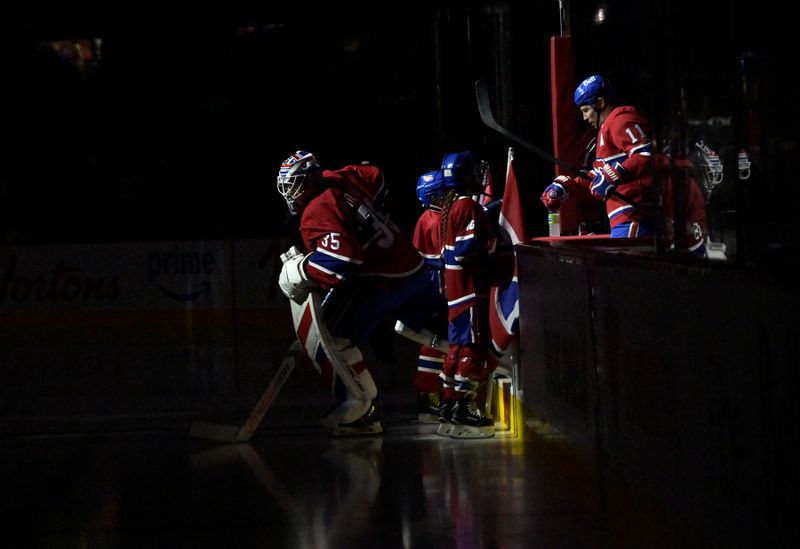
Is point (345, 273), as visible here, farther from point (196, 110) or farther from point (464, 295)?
point (196, 110)

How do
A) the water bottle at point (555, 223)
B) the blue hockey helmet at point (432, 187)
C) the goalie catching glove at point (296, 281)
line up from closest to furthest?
the goalie catching glove at point (296, 281) → the blue hockey helmet at point (432, 187) → the water bottle at point (555, 223)

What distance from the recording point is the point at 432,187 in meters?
7.73

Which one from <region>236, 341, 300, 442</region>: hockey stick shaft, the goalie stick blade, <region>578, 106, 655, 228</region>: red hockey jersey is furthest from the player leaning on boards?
<region>578, 106, 655, 228</region>: red hockey jersey

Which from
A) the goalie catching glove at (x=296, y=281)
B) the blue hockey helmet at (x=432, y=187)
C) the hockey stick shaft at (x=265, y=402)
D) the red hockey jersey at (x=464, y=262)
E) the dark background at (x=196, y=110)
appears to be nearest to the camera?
the red hockey jersey at (x=464, y=262)

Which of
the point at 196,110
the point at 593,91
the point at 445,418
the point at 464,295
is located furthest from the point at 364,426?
the point at 196,110

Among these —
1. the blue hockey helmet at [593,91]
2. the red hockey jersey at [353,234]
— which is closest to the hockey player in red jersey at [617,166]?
the blue hockey helmet at [593,91]

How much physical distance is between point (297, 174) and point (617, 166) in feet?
5.79

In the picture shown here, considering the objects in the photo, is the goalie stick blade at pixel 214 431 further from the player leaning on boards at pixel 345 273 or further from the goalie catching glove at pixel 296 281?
the goalie catching glove at pixel 296 281

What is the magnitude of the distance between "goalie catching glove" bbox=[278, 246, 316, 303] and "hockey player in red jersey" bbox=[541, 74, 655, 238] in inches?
56.7

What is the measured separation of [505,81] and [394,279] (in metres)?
2.57

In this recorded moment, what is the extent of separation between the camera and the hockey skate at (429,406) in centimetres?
820

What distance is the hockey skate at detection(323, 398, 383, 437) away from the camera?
7.79m

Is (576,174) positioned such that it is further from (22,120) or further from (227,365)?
(22,120)

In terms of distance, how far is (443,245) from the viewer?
761 centimetres
